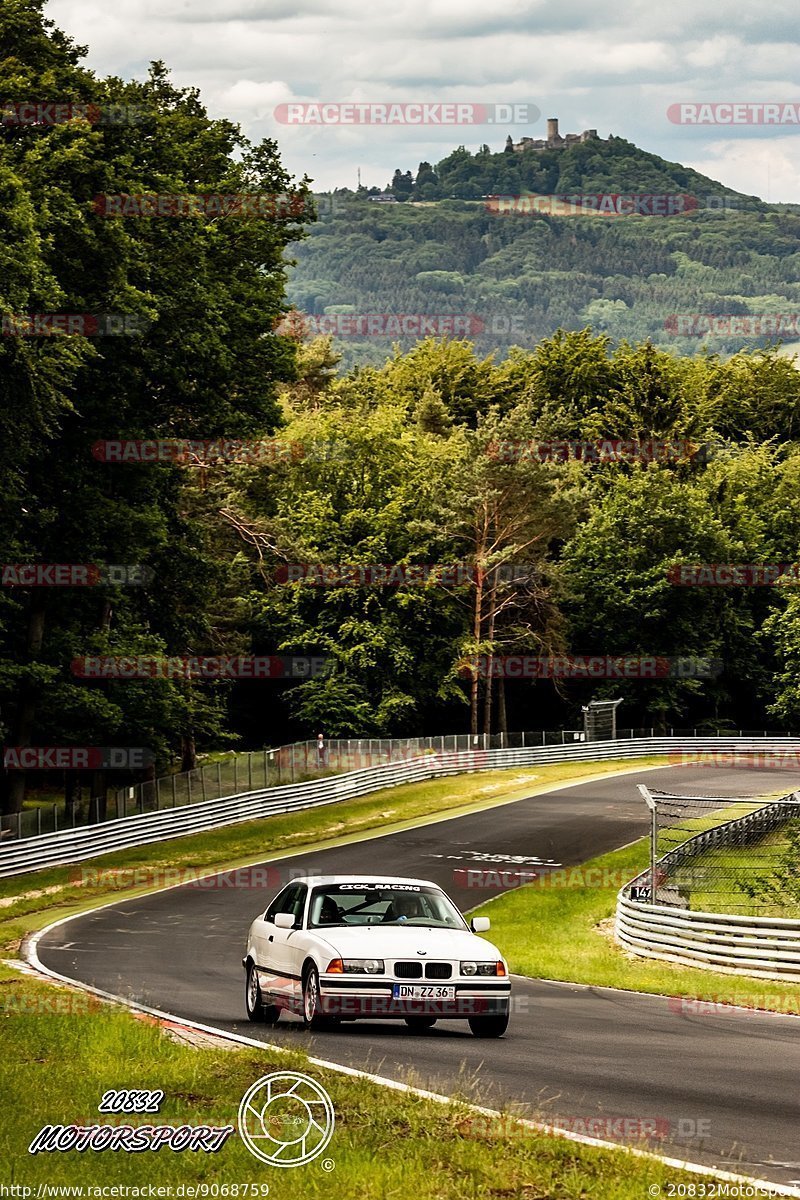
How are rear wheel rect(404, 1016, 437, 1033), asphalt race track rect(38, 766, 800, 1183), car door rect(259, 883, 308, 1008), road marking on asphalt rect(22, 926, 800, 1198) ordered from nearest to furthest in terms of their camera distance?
1. road marking on asphalt rect(22, 926, 800, 1198)
2. asphalt race track rect(38, 766, 800, 1183)
3. car door rect(259, 883, 308, 1008)
4. rear wheel rect(404, 1016, 437, 1033)

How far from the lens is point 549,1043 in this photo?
14773mm

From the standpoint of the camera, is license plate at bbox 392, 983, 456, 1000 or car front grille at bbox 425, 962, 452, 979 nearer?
license plate at bbox 392, 983, 456, 1000

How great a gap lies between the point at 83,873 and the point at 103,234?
15.5 m

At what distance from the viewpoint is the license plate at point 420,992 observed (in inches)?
591

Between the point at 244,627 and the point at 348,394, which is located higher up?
the point at 348,394

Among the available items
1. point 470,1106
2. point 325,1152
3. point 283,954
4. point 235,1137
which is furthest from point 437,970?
point 325,1152

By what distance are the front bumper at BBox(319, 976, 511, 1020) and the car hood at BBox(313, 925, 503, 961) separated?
275mm

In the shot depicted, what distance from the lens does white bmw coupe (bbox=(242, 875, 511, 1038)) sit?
49.3 ft

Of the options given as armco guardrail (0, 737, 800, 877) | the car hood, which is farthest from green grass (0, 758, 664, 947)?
the car hood

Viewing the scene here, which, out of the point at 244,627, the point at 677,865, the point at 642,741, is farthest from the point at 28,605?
the point at 642,741

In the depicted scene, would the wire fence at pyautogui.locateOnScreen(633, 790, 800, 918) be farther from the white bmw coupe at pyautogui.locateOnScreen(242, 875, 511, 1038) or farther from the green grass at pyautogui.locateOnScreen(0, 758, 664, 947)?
the green grass at pyautogui.locateOnScreen(0, 758, 664, 947)

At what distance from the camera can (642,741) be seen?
77.9 meters

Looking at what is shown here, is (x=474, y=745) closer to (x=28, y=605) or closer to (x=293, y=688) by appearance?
(x=293, y=688)

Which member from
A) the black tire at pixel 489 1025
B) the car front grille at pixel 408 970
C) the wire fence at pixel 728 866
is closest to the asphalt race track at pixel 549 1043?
the black tire at pixel 489 1025
